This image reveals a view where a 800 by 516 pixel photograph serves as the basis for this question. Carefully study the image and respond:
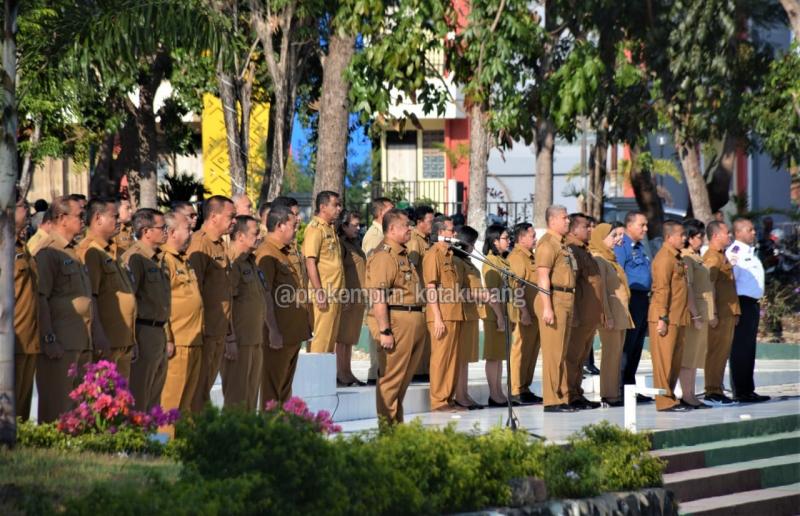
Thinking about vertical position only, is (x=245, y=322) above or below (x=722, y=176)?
below

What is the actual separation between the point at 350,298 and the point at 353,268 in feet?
1.03

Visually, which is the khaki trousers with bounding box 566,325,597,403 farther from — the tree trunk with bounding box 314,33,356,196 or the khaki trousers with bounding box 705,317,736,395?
the tree trunk with bounding box 314,33,356,196

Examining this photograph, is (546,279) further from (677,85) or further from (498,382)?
(677,85)

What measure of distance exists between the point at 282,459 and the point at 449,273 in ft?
22.4

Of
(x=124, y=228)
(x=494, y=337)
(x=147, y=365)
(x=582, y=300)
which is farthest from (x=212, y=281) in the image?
(x=582, y=300)

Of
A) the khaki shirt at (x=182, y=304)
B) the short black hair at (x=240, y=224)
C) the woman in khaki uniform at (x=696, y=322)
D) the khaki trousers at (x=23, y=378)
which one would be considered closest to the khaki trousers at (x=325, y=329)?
the short black hair at (x=240, y=224)

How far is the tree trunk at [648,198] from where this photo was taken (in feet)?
98.8

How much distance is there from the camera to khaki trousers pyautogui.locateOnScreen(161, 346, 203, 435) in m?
Result: 11.5

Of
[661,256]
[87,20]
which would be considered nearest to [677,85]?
[661,256]

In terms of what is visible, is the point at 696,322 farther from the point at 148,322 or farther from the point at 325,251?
the point at 148,322

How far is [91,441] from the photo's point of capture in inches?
363

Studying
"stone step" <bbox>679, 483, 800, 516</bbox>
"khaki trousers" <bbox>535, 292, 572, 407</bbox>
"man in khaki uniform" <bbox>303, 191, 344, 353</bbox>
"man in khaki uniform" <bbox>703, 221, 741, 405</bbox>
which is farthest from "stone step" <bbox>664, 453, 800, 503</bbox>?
"man in khaki uniform" <bbox>303, 191, 344, 353</bbox>

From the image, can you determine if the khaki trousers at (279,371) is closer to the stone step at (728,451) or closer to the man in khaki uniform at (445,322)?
the man in khaki uniform at (445,322)

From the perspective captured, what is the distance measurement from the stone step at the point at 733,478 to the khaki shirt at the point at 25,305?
4628mm
